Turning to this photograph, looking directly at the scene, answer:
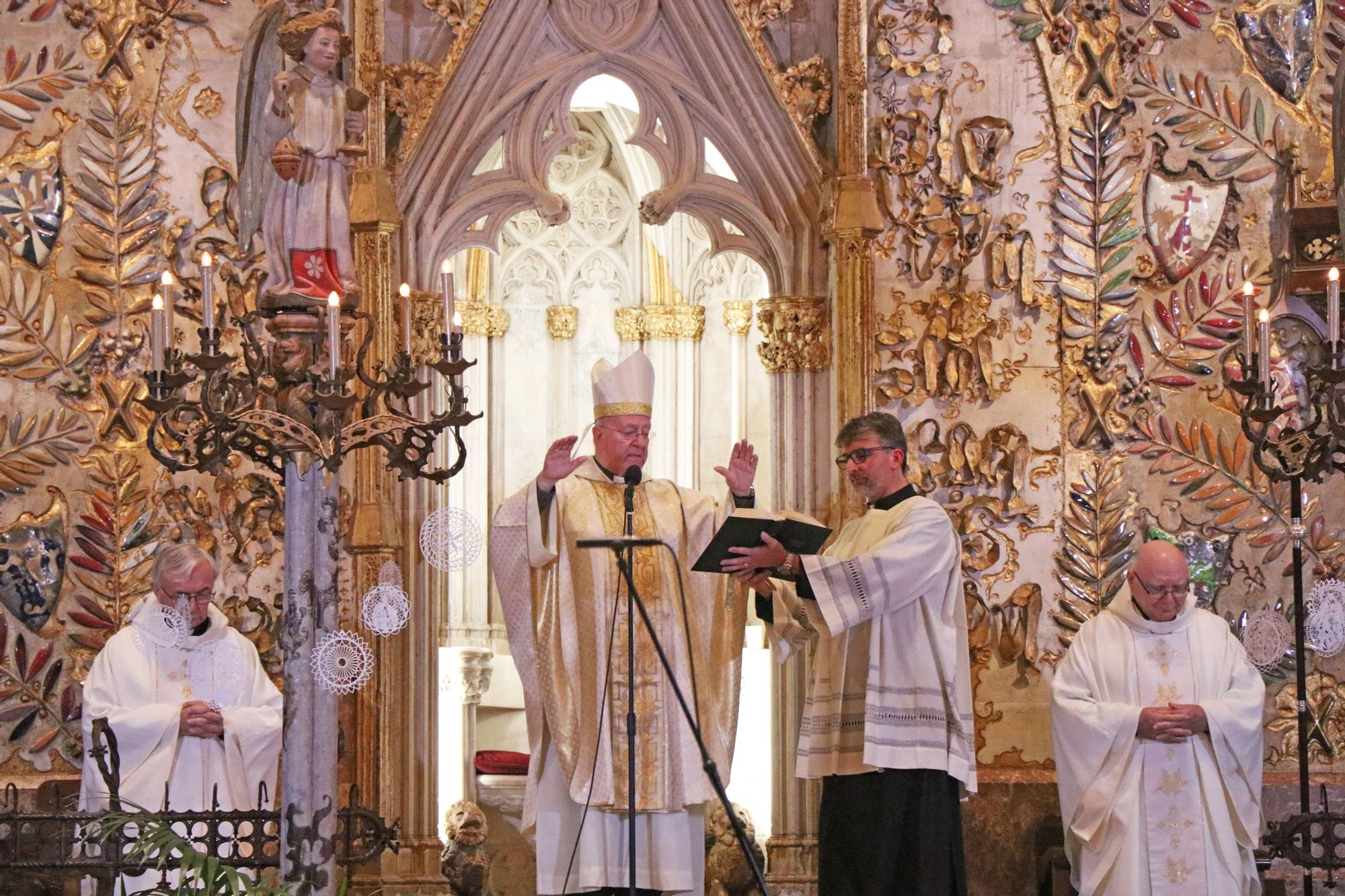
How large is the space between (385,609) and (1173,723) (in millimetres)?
3305

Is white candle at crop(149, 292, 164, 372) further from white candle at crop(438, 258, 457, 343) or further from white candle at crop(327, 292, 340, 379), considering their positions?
white candle at crop(438, 258, 457, 343)

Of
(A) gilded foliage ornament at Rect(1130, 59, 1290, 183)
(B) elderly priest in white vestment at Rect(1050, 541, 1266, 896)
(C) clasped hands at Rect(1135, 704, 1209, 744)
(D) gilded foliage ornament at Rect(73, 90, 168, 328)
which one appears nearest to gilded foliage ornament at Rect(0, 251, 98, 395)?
(D) gilded foliage ornament at Rect(73, 90, 168, 328)

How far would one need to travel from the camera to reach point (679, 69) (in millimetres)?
9250

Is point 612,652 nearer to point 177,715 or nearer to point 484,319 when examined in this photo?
point 177,715

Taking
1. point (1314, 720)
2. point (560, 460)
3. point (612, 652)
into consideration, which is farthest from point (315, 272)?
point (1314, 720)

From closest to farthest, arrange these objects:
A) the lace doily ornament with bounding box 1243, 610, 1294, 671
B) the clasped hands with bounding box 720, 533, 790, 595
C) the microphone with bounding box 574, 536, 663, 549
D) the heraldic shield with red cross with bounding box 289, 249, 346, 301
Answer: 1. the microphone with bounding box 574, 536, 663, 549
2. the heraldic shield with red cross with bounding box 289, 249, 346, 301
3. the clasped hands with bounding box 720, 533, 790, 595
4. the lace doily ornament with bounding box 1243, 610, 1294, 671

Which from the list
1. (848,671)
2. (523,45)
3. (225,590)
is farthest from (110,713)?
(523,45)

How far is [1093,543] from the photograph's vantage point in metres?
9.26

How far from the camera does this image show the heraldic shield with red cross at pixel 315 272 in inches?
257

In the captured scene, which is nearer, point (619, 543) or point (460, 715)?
point (619, 543)

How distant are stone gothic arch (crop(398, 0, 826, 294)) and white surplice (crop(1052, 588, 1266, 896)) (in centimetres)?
265

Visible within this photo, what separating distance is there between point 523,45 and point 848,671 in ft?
12.5

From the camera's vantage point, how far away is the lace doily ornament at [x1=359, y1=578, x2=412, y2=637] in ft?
24.1

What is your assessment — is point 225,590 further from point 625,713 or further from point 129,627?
point 625,713
